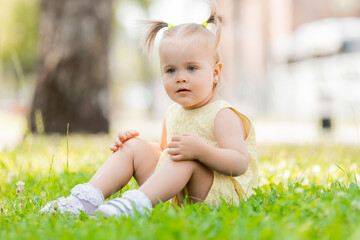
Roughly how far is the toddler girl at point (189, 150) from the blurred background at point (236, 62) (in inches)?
209

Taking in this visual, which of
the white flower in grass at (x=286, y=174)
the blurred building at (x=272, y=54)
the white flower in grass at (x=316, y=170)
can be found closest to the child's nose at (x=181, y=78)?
the white flower in grass at (x=286, y=174)

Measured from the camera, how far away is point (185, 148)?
233 cm

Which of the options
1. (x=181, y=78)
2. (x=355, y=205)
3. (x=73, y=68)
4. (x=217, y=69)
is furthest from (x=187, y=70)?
(x=73, y=68)

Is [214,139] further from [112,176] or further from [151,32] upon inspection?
[151,32]

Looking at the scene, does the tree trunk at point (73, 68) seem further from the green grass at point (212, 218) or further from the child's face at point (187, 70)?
the child's face at point (187, 70)

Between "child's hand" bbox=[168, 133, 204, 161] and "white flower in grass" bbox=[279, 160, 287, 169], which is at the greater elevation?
"child's hand" bbox=[168, 133, 204, 161]

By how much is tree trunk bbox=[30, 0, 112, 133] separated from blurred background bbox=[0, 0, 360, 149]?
0.02 meters

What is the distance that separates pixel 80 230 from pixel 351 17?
24.2 metres

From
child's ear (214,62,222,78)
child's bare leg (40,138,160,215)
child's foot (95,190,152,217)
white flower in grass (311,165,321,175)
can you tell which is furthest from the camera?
white flower in grass (311,165,321,175)

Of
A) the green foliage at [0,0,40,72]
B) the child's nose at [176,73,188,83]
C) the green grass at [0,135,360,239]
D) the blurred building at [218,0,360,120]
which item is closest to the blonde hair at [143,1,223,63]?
the child's nose at [176,73,188,83]

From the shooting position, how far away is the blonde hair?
261 cm

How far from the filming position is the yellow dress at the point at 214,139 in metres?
2.46

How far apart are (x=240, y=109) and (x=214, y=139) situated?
0.43 meters

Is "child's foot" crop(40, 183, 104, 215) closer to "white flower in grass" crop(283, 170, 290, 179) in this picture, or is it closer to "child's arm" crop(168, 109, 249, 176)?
"child's arm" crop(168, 109, 249, 176)
